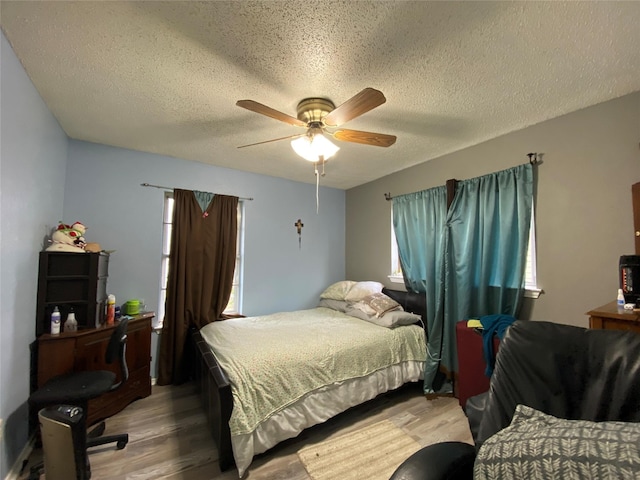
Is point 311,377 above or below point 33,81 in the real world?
below

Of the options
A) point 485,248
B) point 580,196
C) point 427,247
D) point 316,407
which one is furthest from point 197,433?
point 580,196

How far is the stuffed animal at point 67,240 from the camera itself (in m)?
2.21

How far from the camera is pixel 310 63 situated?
1.60 m

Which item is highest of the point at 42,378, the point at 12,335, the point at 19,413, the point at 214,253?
the point at 214,253

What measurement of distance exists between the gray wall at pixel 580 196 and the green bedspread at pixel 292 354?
1.26m

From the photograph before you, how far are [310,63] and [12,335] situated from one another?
247cm

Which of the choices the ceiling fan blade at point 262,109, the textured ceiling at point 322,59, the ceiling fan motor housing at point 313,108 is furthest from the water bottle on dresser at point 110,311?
the ceiling fan motor housing at point 313,108

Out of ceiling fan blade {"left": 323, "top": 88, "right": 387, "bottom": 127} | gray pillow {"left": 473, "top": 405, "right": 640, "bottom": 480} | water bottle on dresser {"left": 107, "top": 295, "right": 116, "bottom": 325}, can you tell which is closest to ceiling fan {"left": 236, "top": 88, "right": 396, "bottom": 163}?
ceiling fan blade {"left": 323, "top": 88, "right": 387, "bottom": 127}

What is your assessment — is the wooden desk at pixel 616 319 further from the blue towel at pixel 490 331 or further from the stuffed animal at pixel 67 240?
the stuffed animal at pixel 67 240

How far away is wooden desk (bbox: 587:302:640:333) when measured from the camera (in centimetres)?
135

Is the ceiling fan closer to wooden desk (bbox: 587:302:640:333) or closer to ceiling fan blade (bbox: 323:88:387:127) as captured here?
ceiling fan blade (bbox: 323:88:387:127)

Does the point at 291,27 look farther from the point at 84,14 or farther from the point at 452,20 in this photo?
the point at 84,14

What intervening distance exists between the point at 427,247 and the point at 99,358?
3.33 metres

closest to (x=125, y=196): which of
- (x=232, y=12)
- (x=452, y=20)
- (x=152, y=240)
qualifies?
(x=152, y=240)
